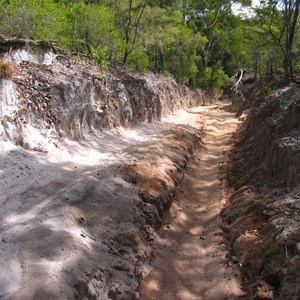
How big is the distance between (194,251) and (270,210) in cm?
151

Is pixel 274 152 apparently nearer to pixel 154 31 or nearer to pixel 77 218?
pixel 77 218

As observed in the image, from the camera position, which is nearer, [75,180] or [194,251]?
[194,251]

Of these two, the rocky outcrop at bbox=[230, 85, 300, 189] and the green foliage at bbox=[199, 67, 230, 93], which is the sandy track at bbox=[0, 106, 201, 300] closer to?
the rocky outcrop at bbox=[230, 85, 300, 189]

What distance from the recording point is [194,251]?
252 inches

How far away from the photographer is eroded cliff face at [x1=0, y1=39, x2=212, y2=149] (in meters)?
8.06

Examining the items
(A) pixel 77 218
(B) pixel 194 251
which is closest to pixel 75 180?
(A) pixel 77 218

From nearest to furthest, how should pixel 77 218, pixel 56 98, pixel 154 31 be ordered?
1. pixel 77 218
2. pixel 56 98
3. pixel 154 31

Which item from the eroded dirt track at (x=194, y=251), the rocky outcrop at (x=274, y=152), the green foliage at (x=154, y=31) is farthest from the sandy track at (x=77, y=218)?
the green foliage at (x=154, y=31)

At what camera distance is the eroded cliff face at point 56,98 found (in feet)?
26.5

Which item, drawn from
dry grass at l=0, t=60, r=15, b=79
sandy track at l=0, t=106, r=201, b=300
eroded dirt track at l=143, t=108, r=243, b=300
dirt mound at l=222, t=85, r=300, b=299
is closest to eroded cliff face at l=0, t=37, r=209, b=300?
sandy track at l=0, t=106, r=201, b=300

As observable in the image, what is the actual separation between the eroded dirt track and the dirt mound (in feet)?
0.93

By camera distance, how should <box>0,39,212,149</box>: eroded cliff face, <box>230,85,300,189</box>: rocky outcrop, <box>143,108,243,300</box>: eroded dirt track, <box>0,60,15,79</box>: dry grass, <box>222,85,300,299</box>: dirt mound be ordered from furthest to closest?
<box>0,39,212,149</box>: eroded cliff face, <box>0,60,15,79</box>: dry grass, <box>230,85,300,189</box>: rocky outcrop, <box>143,108,243,300</box>: eroded dirt track, <box>222,85,300,299</box>: dirt mound

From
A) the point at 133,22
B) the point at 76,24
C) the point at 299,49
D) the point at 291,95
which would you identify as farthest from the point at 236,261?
the point at 299,49

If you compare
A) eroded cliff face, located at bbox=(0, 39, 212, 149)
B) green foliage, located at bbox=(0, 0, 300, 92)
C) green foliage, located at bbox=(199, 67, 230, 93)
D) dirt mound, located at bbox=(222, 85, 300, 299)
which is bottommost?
dirt mound, located at bbox=(222, 85, 300, 299)
